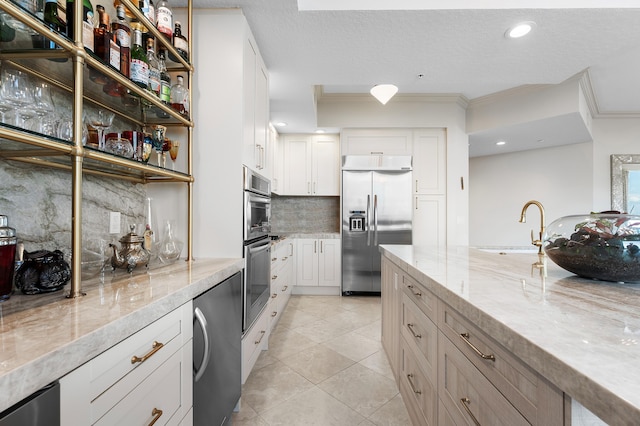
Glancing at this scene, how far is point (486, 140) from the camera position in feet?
15.2

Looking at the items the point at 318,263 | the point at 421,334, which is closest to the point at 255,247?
the point at 421,334

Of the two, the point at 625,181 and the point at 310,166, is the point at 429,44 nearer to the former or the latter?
the point at 310,166

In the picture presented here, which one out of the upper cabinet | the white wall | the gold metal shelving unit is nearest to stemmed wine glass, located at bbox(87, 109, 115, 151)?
the gold metal shelving unit

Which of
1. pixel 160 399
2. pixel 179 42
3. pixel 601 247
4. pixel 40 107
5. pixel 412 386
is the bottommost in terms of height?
pixel 412 386

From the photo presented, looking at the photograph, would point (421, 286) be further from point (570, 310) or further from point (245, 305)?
point (245, 305)

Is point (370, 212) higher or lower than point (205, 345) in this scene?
higher

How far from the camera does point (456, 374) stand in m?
0.98

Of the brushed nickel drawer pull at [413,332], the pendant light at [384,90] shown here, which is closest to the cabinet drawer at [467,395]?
the brushed nickel drawer pull at [413,332]

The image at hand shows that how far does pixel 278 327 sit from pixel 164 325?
7.20ft

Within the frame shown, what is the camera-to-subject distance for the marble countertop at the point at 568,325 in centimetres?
41

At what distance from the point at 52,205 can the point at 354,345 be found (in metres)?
2.27

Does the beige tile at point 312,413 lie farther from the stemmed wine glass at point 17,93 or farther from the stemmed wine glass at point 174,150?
the stemmed wine glass at point 17,93

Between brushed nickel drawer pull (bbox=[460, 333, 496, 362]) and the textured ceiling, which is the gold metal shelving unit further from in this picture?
brushed nickel drawer pull (bbox=[460, 333, 496, 362])

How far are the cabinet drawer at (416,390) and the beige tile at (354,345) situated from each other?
62cm
